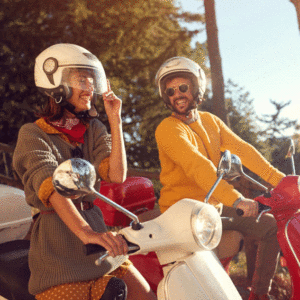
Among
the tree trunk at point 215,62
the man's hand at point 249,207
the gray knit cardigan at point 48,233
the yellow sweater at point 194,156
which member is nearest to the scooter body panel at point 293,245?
the man's hand at point 249,207

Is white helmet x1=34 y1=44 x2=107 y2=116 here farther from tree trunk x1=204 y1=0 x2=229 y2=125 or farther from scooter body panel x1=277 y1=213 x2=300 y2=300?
tree trunk x1=204 y1=0 x2=229 y2=125

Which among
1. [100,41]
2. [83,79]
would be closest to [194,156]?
[83,79]

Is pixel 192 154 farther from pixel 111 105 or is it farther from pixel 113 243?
pixel 113 243

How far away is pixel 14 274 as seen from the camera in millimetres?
2029

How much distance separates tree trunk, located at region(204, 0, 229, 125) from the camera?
741cm

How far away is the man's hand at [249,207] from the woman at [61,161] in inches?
24.7

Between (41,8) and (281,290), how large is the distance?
937cm

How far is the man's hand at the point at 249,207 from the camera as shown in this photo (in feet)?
6.74

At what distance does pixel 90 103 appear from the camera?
2229 mm

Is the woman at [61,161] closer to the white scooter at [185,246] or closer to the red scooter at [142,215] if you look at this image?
the white scooter at [185,246]

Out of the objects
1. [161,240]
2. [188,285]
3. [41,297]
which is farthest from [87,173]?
[41,297]

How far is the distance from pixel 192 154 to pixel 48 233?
3.54 ft

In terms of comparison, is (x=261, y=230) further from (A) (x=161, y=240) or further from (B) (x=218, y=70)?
(B) (x=218, y=70)

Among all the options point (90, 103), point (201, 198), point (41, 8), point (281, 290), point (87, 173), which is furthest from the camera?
point (41, 8)
